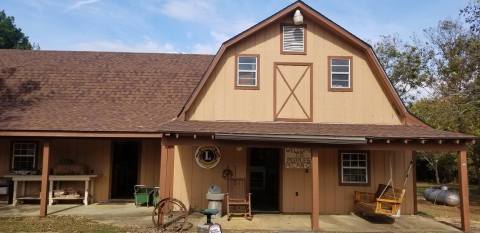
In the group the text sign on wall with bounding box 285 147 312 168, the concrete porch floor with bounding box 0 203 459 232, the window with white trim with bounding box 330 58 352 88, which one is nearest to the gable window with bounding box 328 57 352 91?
the window with white trim with bounding box 330 58 352 88

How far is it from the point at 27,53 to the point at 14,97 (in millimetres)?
3816

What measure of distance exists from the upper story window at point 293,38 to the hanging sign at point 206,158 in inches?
149

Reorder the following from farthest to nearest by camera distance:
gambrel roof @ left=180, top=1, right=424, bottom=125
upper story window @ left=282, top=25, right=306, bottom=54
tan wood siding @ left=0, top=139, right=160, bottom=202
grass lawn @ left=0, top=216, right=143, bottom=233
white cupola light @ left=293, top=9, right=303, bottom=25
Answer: tan wood siding @ left=0, top=139, right=160, bottom=202
upper story window @ left=282, top=25, right=306, bottom=54
white cupola light @ left=293, top=9, right=303, bottom=25
gambrel roof @ left=180, top=1, right=424, bottom=125
grass lawn @ left=0, top=216, right=143, bottom=233

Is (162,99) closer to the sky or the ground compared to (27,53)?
closer to the ground

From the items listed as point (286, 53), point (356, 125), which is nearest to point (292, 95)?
point (286, 53)

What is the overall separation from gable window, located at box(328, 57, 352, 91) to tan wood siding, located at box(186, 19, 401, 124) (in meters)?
0.15

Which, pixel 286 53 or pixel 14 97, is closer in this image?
pixel 286 53

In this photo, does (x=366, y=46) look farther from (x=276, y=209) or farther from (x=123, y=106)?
(x=123, y=106)

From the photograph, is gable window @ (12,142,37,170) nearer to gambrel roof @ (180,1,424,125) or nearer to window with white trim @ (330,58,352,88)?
gambrel roof @ (180,1,424,125)

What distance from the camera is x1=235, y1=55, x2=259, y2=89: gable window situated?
12727mm

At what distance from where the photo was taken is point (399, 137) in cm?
1088

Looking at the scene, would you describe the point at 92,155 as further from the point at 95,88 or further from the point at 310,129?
the point at 310,129

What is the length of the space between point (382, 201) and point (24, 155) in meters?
11.0

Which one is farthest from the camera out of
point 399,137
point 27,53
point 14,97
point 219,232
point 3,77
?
point 27,53
